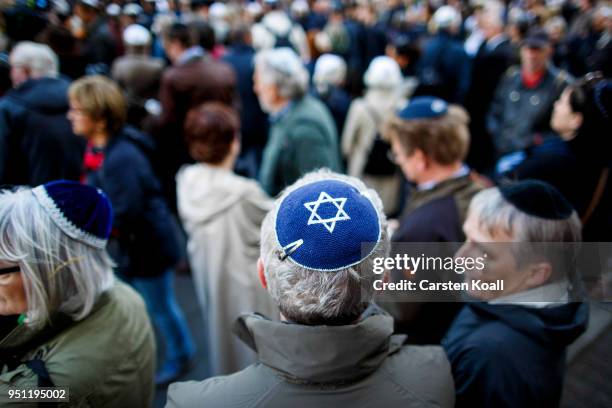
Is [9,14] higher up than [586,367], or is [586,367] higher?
[9,14]

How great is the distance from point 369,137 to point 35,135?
8.06 feet

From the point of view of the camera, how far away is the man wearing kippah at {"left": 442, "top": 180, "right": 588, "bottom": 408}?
1315 millimetres

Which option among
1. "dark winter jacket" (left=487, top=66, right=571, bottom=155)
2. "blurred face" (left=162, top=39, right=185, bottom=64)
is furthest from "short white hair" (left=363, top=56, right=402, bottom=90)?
"blurred face" (left=162, top=39, right=185, bottom=64)

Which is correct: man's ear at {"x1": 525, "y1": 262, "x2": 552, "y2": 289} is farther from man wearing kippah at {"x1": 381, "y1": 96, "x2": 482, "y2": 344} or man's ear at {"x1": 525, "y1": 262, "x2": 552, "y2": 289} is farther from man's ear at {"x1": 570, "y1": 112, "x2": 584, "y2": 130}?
man's ear at {"x1": 570, "y1": 112, "x2": 584, "y2": 130}

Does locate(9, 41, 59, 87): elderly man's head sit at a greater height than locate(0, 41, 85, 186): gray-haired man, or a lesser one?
greater

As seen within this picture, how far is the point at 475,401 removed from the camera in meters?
1.33

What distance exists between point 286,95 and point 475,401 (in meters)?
2.42

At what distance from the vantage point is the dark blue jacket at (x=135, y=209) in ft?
8.76

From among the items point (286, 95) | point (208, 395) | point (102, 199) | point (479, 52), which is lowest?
point (208, 395)

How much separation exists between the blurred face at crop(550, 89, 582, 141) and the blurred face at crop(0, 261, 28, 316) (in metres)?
2.40

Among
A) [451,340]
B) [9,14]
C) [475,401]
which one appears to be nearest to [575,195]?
[451,340]

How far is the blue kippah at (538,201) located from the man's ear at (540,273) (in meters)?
0.14

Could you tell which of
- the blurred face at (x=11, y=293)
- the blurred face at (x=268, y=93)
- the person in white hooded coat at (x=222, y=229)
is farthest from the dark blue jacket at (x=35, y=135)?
the blurred face at (x=11, y=293)

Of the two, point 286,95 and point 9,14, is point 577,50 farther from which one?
point 9,14
